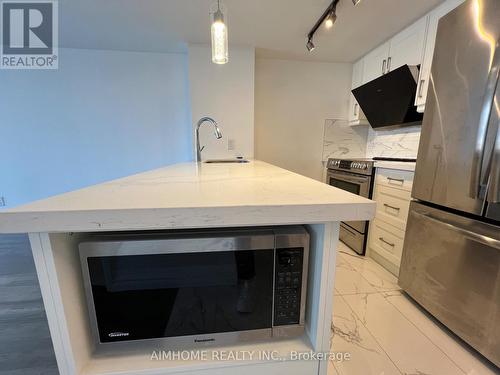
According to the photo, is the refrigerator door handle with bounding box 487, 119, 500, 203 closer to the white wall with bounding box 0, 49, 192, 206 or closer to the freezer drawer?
the freezer drawer

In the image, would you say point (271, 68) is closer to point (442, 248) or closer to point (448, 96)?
point (448, 96)

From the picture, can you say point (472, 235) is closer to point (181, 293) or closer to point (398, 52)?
point (181, 293)

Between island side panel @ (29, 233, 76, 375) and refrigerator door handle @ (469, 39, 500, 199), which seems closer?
island side panel @ (29, 233, 76, 375)

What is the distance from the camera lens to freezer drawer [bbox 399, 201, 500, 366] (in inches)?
43.2

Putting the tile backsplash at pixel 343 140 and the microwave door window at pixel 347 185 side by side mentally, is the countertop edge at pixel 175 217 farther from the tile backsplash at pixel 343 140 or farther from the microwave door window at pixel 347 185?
the tile backsplash at pixel 343 140

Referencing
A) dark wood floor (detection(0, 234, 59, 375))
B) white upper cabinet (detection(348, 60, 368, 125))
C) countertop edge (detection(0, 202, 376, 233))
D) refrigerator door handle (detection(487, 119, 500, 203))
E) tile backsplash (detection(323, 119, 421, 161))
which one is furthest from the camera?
tile backsplash (detection(323, 119, 421, 161))

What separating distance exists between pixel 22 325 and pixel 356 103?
147 inches

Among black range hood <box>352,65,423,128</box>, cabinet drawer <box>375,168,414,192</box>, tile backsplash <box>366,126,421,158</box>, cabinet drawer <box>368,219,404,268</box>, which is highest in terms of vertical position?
black range hood <box>352,65,423,128</box>

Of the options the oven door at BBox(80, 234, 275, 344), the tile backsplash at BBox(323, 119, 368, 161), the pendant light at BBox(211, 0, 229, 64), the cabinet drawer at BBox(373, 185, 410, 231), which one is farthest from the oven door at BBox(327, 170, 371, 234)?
the oven door at BBox(80, 234, 275, 344)

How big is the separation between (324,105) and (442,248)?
7.41 ft

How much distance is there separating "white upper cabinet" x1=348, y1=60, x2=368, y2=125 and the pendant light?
2.19 metres

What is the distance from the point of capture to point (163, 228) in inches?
18.1

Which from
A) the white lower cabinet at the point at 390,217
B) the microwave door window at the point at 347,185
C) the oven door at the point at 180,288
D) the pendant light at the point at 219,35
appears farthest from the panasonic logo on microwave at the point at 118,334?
the microwave door window at the point at 347,185

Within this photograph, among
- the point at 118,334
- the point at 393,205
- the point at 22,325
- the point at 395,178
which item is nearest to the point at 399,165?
the point at 395,178
